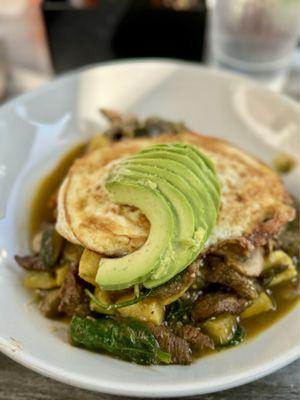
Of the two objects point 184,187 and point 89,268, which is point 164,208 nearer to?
point 184,187

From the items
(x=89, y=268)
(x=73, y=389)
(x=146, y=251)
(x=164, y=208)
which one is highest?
(x=164, y=208)

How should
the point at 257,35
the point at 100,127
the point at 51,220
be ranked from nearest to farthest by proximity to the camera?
the point at 51,220
the point at 100,127
the point at 257,35

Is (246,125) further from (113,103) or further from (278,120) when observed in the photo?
(113,103)

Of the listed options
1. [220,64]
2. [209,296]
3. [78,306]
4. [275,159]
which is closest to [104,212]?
[78,306]

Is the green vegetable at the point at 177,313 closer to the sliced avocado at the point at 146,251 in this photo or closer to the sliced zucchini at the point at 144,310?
the sliced zucchini at the point at 144,310

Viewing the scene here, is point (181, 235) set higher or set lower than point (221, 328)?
higher

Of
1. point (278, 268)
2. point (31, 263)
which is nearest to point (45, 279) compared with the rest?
point (31, 263)

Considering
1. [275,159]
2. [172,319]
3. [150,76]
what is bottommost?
[172,319]

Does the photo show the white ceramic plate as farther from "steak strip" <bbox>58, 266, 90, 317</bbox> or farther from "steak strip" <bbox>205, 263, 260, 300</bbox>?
"steak strip" <bbox>205, 263, 260, 300</bbox>
